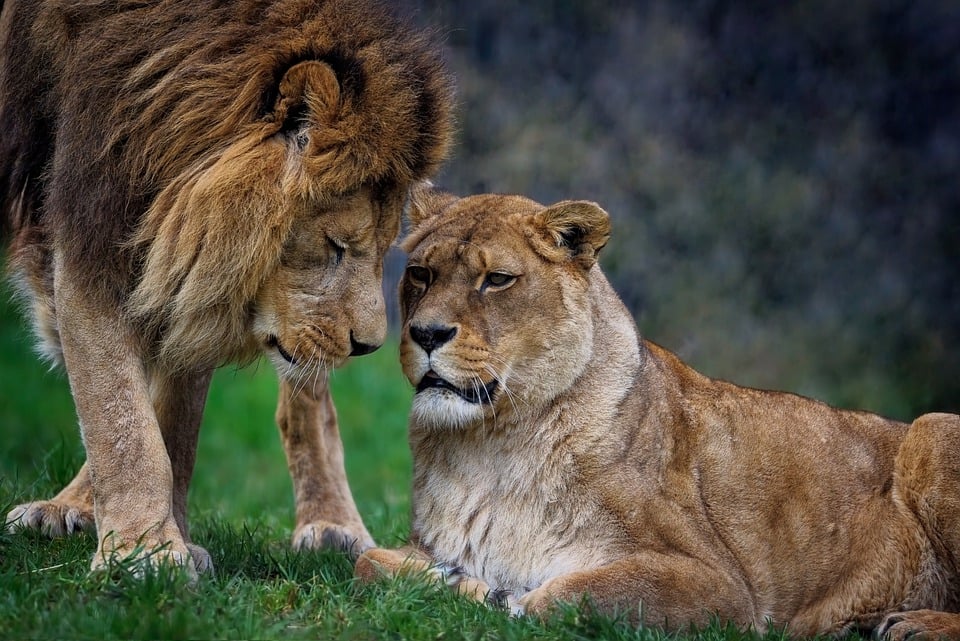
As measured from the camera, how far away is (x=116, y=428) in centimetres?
433

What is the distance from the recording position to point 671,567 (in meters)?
4.33

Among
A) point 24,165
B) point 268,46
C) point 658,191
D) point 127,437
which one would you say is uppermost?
point 268,46

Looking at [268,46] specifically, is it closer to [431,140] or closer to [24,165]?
[431,140]

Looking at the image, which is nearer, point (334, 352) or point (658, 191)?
point (334, 352)

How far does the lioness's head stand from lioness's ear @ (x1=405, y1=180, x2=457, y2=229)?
80 mm

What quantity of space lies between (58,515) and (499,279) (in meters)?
1.87

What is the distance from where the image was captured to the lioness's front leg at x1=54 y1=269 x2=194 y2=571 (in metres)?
4.26

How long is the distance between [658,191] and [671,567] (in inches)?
227

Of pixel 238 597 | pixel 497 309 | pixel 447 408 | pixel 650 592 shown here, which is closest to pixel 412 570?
pixel 447 408

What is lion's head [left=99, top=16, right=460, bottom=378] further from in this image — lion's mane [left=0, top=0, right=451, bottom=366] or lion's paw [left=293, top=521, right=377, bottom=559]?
lion's paw [left=293, top=521, right=377, bottom=559]

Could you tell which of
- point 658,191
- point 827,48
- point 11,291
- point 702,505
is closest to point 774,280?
point 658,191

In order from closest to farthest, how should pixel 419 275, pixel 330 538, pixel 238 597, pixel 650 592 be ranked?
pixel 238 597
pixel 650 592
pixel 419 275
pixel 330 538

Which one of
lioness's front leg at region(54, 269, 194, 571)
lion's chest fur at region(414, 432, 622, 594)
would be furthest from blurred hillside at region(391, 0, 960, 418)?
lioness's front leg at region(54, 269, 194, 571)

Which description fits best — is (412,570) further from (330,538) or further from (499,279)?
(330,538)
